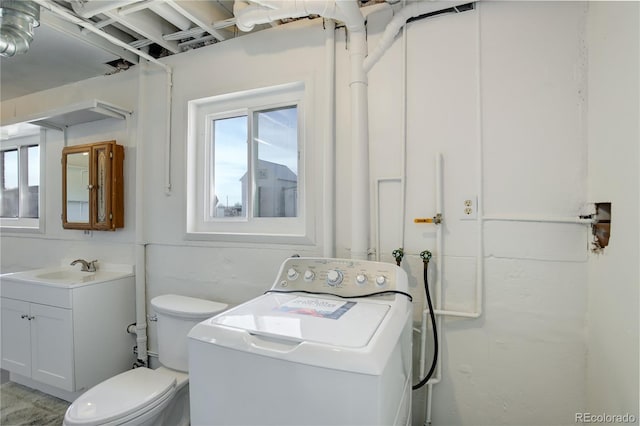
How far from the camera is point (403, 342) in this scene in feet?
3.67

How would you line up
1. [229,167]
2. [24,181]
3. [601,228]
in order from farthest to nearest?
[24,181]
[229,167]
[601,228]

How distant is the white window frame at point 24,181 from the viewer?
268 cm

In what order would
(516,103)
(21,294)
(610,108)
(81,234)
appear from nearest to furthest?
(610,108) → (516,103) → (21,294) → (81,234)

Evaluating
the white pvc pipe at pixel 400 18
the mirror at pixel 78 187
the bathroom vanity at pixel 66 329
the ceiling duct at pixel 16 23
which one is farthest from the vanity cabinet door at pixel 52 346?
the white pvc pipe at pixel 400 18

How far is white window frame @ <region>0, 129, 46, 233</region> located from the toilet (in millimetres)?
1746

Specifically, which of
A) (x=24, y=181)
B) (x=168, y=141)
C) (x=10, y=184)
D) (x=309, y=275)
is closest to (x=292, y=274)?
(x=309, y=275)

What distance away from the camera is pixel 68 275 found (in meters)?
2.42

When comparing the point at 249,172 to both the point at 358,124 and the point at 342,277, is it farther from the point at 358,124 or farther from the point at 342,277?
the point at 342,277

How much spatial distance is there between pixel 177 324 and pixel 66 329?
77 centimetres

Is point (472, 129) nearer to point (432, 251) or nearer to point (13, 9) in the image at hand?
point (432, 251)

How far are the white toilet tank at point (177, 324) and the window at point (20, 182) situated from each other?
194 centimetres

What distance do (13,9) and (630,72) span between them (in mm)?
2557

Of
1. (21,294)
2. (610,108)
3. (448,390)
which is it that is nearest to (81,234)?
(21,294)

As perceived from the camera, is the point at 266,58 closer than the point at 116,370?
Yes
